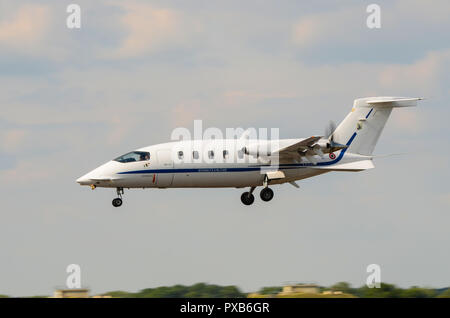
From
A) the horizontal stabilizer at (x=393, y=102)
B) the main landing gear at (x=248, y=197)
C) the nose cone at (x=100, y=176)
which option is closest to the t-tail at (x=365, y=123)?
the horizontal stabilizer at (x=393, y=102)

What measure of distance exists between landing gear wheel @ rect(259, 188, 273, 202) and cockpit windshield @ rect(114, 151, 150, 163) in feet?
20.8

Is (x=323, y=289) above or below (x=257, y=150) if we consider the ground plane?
below

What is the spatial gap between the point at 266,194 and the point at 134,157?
721 cm

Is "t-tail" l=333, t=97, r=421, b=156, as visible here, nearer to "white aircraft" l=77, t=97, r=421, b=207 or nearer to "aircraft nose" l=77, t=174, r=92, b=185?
"white aircraft" l=77, t=97, r=421, b=207

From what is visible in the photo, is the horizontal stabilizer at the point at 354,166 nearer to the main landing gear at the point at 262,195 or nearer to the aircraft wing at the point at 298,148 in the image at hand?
the aircraft wing at the point at 298,148

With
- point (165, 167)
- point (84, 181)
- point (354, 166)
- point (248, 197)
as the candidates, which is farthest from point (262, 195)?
point (84, 181)

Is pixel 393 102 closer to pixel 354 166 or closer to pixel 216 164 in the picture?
pixel 354 166

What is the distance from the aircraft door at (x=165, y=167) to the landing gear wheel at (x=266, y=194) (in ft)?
16.4

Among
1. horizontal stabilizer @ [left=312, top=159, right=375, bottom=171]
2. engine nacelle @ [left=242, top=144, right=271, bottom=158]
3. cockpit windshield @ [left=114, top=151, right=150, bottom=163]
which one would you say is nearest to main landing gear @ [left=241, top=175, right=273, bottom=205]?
engine nacelle @ [left=242, top=144, right=271, bottom=158]

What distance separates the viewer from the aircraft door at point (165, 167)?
141ft

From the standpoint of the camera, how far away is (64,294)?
3509cm

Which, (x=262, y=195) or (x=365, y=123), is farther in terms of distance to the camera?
(x=365, y=123)

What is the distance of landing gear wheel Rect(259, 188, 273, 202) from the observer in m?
44.6

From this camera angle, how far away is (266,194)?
4472cm
